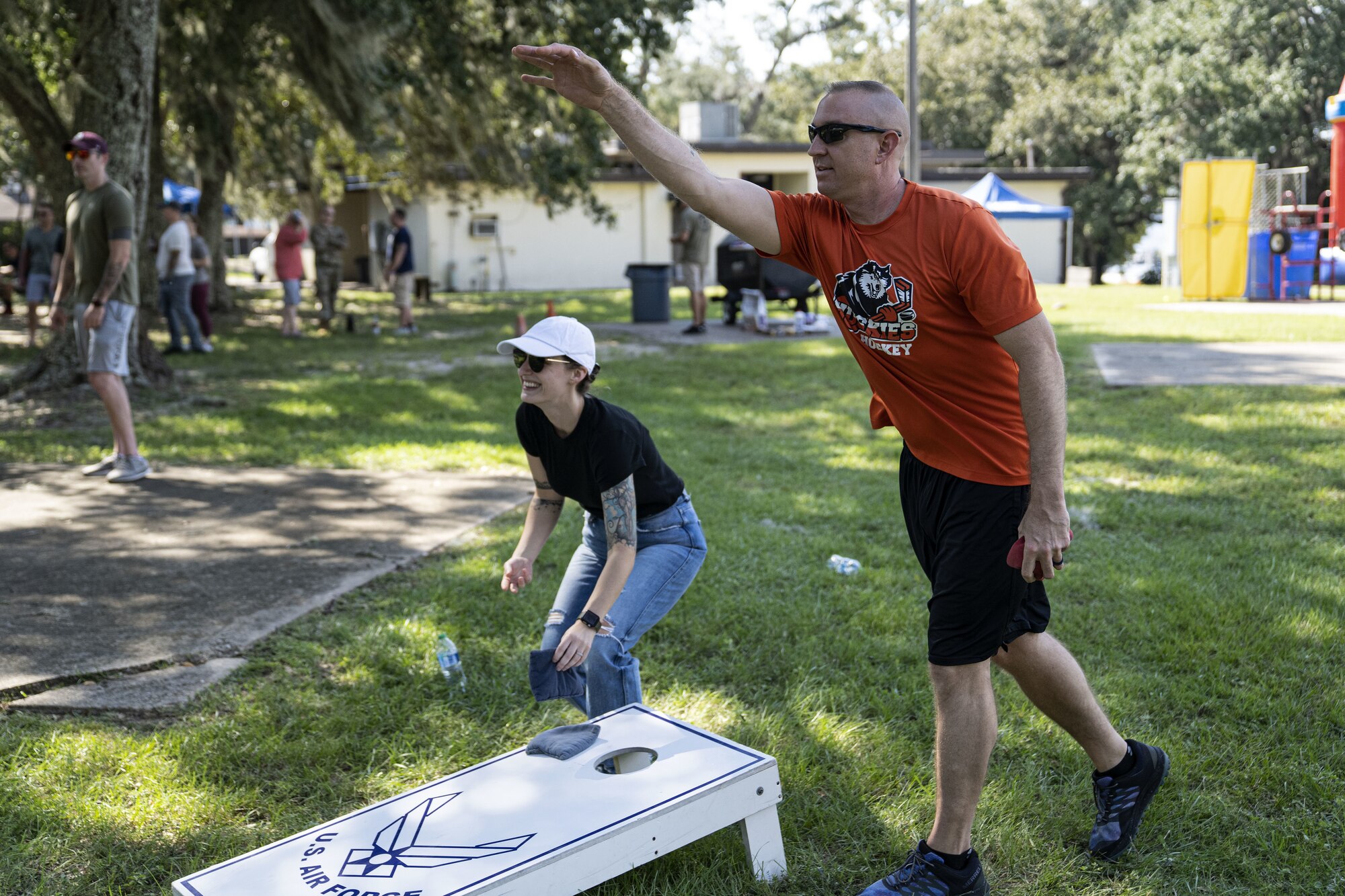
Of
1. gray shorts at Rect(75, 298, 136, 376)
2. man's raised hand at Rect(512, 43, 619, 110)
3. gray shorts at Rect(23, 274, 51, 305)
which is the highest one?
man's raised hand at Rect(512, 43, 619, 110)

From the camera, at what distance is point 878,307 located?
2.85 metres

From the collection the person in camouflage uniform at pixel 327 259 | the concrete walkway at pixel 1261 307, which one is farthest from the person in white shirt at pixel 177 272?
the concrete walkway at pixel 1261 307

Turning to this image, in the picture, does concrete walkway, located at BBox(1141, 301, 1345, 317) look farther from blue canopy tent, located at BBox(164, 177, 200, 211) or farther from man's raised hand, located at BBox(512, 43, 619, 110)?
blue canopy tent, located at BBox(164, 177, 200, 211)

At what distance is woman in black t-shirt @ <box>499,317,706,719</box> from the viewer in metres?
3.31

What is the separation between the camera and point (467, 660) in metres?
4.50

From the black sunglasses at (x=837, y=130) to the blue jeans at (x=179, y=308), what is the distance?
13.7m

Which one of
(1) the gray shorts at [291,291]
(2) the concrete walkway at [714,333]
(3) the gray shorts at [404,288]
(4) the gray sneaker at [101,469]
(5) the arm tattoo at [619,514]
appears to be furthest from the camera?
(3) the gray shorts at [404,288]

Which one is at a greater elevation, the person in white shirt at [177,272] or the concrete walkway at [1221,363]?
the person in white shirt at [177,272]

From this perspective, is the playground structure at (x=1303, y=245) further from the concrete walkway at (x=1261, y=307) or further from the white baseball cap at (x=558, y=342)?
the white baseball cap at (x=558, y=342)

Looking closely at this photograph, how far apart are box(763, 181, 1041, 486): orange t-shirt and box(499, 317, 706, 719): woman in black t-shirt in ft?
2.51

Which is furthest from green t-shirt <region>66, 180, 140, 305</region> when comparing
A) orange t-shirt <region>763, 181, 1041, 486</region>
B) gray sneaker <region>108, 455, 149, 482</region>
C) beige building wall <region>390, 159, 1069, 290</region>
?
beige building wall <region>390, 159, 1069, 290</region>

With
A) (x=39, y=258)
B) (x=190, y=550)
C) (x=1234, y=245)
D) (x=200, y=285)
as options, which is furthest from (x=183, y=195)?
(x=190, y=550)

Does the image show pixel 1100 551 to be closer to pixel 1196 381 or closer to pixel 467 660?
pixel 467 660

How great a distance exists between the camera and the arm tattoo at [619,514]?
337 centimetres
